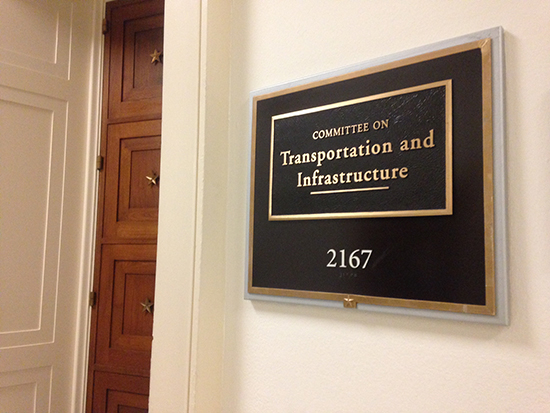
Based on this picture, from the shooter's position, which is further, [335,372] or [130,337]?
[130,337]

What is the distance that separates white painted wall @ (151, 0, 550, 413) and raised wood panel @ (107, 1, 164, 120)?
2.20ft

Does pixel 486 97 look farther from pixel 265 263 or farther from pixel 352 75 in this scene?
pixel 265 263

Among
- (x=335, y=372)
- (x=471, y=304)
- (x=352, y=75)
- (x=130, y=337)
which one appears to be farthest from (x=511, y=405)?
(x=130, y=337)

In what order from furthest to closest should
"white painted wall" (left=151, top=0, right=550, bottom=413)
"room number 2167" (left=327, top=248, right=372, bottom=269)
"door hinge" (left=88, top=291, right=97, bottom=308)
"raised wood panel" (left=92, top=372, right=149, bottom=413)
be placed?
"door hinge" (left=88, top=291, right=97, bottom=308) < "raised wood panel" (left=92, top=372, right=149, bottom=413) < "room number 2167" (left=327, top=248, right=372, bottom=269) < "white painted wall" (left=151, top=0, right=550, bottom=413)

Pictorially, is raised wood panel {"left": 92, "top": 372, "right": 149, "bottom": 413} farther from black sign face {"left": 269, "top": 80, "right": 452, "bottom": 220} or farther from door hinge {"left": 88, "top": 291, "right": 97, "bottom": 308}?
black sign face {"left": 269, "top": 80, "right": 452, "bottom": 220}

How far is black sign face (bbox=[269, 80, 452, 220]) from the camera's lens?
5.19ft

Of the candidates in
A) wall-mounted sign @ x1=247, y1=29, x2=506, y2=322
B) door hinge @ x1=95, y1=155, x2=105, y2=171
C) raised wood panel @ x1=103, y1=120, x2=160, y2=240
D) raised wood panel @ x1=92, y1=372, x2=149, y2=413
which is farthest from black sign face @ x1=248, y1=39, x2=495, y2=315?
door hinge @ x1=95, y1=155, x2=105, y2=171

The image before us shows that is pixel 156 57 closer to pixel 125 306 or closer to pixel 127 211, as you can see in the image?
pixel 127 211

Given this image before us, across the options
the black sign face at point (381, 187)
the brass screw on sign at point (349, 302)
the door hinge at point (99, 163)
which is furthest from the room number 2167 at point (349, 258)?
the door hinge at point (99, 163)

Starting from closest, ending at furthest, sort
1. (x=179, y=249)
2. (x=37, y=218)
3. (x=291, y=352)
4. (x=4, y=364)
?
1. (x=291, y=352)
2. (x=179, y=249)
3. (x=4, y=364)
4. (x=37, y=218)

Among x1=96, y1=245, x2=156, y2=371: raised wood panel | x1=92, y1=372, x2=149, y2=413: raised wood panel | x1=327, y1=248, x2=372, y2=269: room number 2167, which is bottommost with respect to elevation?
x1=92, y1=372, x2=149, y2=413: raised wood panel

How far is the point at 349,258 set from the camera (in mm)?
1751

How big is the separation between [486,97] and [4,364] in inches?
103

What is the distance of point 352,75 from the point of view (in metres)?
1.82
